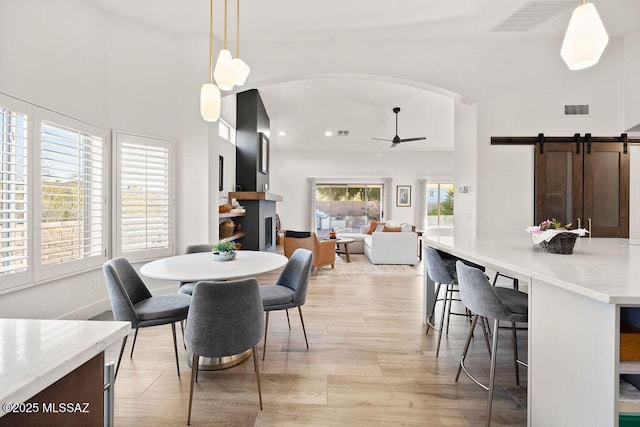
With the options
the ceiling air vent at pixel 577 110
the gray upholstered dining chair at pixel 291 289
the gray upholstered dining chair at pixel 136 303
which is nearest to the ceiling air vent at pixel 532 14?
the ceiling air vent at pixel 577 110

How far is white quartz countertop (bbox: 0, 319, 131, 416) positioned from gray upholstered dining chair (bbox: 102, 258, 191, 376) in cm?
115

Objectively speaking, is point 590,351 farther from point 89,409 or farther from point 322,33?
point 322,33

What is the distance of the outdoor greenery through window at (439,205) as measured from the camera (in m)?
9.58

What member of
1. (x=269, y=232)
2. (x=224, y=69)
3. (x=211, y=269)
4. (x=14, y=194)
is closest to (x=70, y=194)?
(x=14, y=194)

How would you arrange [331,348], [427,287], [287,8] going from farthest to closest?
[287,8] < [427,287] < [331,348]

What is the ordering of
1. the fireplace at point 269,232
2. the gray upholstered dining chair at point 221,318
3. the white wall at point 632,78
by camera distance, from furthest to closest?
the fireplace at point 269,232
the white wall at point 632,78
the gray upholstered dining chair at point 221,318

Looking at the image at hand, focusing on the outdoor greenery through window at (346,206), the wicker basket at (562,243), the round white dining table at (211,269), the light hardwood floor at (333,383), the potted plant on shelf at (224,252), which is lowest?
the light hardwood floor at (333,383)

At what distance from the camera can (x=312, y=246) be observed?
5.29 metres

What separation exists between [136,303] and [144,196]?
168 centimetres

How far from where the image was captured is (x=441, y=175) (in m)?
9.46

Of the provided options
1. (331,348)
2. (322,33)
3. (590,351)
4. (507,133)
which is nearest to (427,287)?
(331,348)

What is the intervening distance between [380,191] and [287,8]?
6952 millimetres

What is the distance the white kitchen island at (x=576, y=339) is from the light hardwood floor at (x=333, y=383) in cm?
51

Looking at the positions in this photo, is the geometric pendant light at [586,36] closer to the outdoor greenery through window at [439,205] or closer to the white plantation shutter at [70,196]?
the white plantation shutter at [70,196]
